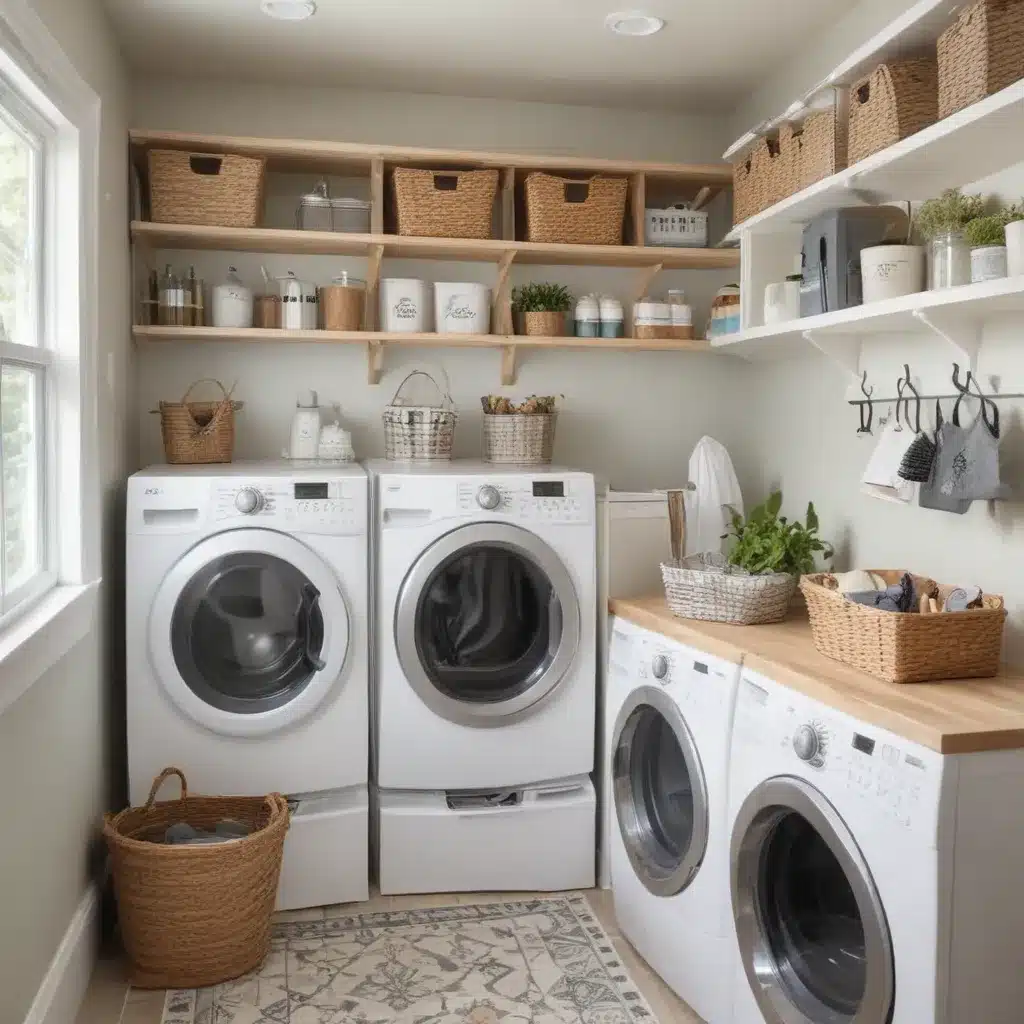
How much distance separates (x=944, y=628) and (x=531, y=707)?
126 cm

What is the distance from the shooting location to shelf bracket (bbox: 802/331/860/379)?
9.04 ft

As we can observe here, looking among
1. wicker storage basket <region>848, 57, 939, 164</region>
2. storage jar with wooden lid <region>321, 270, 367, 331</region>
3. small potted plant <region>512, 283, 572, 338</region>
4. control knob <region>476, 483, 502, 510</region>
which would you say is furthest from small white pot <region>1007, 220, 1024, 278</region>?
storage jar with wooden lid <region>321, 270, 367, 331</region>

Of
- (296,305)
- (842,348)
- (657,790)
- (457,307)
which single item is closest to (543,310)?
(457,307)

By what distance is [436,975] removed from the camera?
253 centimetres

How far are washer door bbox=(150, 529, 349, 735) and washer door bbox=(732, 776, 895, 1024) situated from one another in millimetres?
1228

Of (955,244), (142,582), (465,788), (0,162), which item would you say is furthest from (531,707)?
(0,162)

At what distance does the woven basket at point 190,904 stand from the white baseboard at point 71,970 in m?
0.08

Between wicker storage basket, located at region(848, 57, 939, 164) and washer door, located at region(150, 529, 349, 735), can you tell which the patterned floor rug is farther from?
wicker storage basket, located at region(848, 57, 939, 164)

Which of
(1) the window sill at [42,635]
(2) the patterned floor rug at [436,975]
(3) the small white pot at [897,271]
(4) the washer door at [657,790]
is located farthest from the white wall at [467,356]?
(2) the patterned floor rug at [436,975]

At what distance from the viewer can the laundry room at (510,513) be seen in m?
2.01

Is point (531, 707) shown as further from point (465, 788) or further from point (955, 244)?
point (955, 244)

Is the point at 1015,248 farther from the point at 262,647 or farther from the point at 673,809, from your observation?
the point at 262,647

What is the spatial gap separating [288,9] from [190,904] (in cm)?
224

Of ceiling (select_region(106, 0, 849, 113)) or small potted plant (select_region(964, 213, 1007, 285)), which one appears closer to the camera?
small potted plant (select_region(964, 213, 1007, 285))
